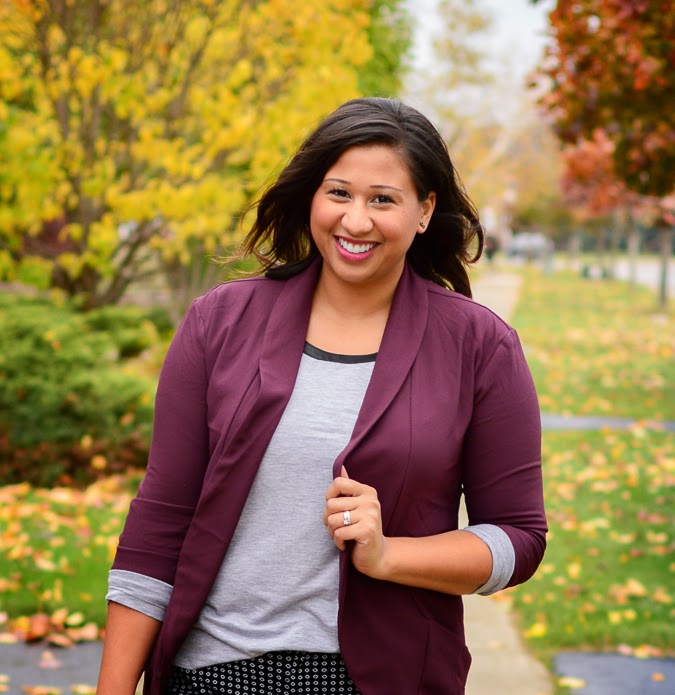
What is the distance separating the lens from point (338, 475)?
1.83 m

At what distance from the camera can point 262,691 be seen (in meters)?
1.89

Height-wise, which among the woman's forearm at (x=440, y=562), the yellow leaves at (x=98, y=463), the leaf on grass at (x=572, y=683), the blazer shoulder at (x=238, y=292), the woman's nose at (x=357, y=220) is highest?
the woman's nose at (x=357, y=220)

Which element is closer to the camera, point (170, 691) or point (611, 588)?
point (170, 691)

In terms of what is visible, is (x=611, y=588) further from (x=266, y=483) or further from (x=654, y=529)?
(x=266, y=483)

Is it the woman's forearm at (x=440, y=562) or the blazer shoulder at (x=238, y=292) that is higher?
the blazer shoulder at (x=238, y=292)

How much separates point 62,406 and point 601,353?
11097mm

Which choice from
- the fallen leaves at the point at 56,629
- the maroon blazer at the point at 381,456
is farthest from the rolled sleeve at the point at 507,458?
the fallen leaves at the point at 56,629

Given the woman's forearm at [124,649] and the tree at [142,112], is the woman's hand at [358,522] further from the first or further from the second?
the tree at [142,112]

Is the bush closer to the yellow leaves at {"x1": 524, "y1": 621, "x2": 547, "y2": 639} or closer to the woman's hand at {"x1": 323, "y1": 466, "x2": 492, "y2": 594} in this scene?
the yellow leaves at {"x1": 524, "y1": 621, "x2": 547, "y2": 639}

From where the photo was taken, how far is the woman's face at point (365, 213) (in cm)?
199

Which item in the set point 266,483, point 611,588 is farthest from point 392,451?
point 611,588

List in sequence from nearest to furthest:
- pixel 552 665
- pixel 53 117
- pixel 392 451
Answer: pixel 392 451 < pixel 552 665 < pixel 53 117

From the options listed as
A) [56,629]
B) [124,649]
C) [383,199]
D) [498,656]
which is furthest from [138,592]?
[498,656]

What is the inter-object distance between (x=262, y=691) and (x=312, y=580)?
23cm
